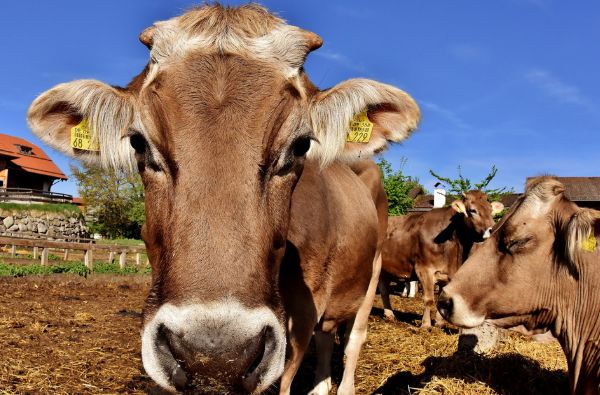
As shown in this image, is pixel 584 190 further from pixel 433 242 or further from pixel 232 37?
pixel 232 37

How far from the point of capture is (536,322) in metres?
4.38

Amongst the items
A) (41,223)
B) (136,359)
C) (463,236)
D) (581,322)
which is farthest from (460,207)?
(41,223)

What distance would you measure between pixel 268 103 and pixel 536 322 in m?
3.35

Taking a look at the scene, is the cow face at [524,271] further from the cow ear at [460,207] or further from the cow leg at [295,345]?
the cow ear at [460,207]

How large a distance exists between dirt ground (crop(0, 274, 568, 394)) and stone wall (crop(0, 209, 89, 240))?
22215 mm

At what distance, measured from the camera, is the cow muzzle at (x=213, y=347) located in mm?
1787

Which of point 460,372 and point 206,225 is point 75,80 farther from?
point 460,372

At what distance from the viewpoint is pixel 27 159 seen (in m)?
47.8

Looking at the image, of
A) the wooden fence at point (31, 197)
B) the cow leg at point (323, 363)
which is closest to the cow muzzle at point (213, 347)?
the cow leg at point (323, 363)

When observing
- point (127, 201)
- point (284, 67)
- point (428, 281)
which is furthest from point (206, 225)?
point (127, 201)

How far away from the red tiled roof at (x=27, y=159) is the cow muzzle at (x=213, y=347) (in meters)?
48.4

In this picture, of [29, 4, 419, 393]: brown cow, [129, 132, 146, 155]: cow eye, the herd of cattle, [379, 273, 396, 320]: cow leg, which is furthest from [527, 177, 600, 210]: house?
[129, 132, 146, 155]: cow eye

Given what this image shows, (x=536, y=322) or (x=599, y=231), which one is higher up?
(x=599, y=231)

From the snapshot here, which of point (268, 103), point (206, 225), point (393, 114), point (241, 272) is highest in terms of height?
point (393, 114)
